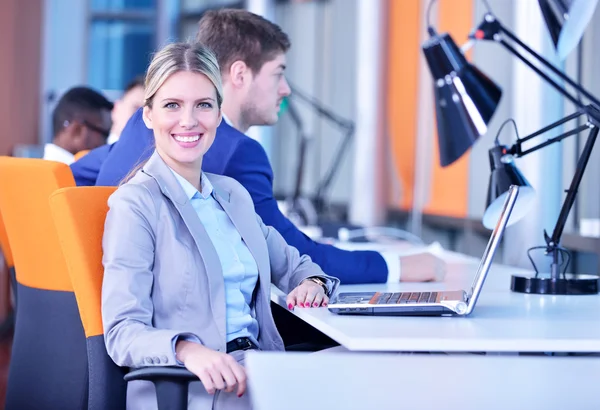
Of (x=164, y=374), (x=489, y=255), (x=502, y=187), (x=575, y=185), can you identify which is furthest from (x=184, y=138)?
(x=575, y=185)

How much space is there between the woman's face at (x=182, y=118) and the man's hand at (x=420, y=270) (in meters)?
0.70

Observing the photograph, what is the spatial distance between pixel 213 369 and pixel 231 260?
34 centimetres

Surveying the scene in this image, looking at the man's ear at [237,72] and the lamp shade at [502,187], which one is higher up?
the man's ear at [237,72]

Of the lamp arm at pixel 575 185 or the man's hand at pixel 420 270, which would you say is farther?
the man's hand at pixel 420 270

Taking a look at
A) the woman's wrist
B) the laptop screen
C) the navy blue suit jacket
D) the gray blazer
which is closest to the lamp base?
the navy blue suit jacket

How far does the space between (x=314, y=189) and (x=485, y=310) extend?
5.74 metres

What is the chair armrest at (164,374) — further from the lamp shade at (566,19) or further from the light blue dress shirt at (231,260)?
the lamp shade at (566,19)

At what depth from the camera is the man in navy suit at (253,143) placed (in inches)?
84.0

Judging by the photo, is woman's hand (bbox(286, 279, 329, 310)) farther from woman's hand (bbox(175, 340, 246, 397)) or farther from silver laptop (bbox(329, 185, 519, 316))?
woman's hand (bbox(175, 340, 246, 397))

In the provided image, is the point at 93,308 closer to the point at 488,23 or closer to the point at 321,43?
the point at 488,23

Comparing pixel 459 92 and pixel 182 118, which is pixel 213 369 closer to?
pixel 182 118

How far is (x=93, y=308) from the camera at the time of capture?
5.21 ft

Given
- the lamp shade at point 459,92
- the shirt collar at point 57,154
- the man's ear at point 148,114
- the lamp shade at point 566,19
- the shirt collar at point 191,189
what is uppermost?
the lamp shade at point 566,19

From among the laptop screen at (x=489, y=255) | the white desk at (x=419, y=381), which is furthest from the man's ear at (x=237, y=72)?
the white desk at (x=419, y=381)
